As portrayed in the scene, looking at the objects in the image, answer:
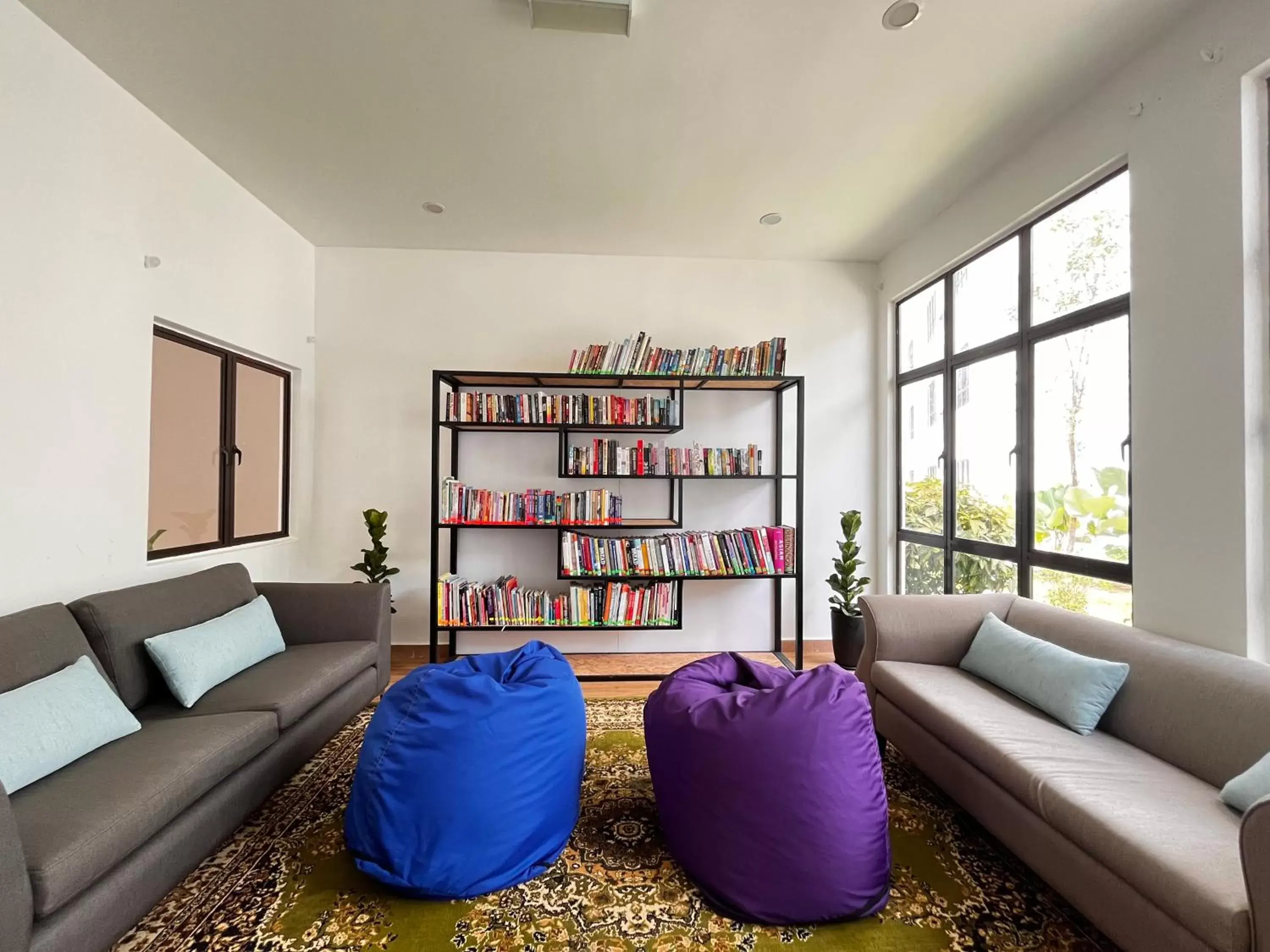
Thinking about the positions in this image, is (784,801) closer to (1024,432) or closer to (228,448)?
(1024,432)

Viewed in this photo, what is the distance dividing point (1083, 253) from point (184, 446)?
4.68 metres

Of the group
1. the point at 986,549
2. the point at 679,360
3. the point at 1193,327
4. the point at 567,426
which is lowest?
the point at 986,549

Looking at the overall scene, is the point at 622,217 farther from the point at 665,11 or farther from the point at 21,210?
the point at 21,210

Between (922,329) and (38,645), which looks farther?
(922,329)

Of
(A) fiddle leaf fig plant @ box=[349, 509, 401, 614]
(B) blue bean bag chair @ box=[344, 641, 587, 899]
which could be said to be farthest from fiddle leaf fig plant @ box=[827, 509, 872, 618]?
(A) fiddle leaf fig plant @ box=[349, 509, 401, 614]

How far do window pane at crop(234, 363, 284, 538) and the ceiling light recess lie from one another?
273cm

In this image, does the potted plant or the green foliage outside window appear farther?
the potted plant

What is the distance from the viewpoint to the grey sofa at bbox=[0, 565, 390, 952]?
1.27 meters

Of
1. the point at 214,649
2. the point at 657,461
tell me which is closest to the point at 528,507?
the point at 657,461

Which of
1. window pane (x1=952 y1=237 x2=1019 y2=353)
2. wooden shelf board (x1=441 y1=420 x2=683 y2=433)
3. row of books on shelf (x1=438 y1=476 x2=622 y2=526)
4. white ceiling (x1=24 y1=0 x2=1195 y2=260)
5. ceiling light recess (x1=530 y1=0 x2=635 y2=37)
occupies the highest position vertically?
white ceiling (x1=24 y1=0 x2=1195 y2=260)

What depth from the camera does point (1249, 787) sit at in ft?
4.62

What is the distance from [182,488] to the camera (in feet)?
9.80

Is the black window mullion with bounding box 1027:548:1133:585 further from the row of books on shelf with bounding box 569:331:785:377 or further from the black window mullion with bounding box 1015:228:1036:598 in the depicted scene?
the row of books on shelf with bounding box 569:331:785:377

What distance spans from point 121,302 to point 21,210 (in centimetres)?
47
